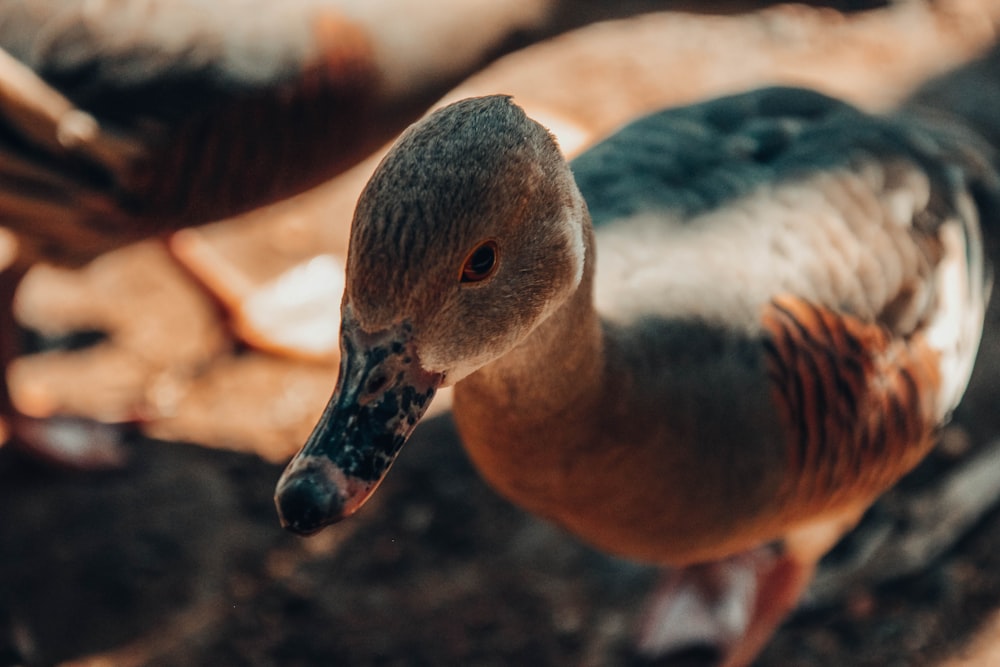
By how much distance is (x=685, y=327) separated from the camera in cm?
213

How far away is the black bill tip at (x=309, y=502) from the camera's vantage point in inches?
58.0

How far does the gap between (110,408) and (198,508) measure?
55cm

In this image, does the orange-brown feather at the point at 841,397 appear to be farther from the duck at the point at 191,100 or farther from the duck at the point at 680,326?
the duck at the point at 191,100

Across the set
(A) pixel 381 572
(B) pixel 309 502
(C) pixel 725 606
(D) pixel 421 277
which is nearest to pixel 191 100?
(A) pixel 381 572

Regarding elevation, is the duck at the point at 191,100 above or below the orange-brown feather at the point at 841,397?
above

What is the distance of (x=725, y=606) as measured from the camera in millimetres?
3090

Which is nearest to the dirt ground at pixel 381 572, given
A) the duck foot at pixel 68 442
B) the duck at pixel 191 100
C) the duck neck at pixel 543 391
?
the duck foot at pixel 68 442

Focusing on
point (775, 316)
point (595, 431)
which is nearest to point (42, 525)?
point (595, 431)

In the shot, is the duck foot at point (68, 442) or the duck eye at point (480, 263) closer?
the duck eye at point (480, 263)

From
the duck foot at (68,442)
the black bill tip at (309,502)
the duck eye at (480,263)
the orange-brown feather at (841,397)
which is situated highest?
the duck eye at (480,263)

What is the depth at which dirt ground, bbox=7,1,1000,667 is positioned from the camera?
2848mm

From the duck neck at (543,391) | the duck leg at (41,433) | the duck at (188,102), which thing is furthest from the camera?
the duck leg at (41,433)

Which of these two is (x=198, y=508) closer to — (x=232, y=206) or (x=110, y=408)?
(x=110, y=408)

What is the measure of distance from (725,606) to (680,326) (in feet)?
4.17
